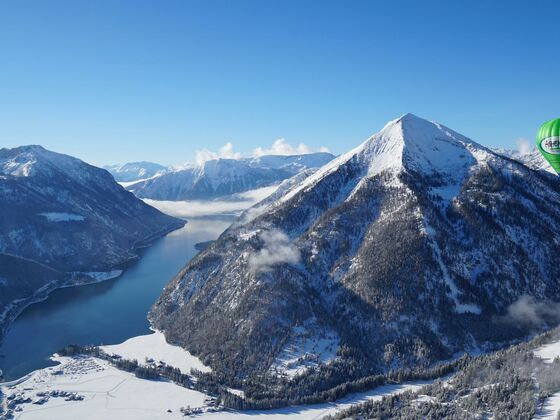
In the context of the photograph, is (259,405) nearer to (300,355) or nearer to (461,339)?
(300,355)

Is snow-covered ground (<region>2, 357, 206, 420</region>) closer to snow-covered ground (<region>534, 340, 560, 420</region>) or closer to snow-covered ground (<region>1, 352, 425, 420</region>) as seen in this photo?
snow-covered ground (<region>1, 352, 425, 420</region>)

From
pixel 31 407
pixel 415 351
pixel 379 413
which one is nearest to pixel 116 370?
pixel 31 407

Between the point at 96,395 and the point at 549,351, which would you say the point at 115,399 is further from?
the point at 549,351

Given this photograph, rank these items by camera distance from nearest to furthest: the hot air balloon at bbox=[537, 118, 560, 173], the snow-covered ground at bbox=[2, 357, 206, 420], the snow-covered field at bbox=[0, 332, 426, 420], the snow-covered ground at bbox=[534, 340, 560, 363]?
1. the hot air balloon at bbox=[537, 118, 560, 173]
2. the snow-covered field at bbox=[0, 332, 426, 420]
3. the snow-covered ground at bbox=[534, 340, 560, 363]
4. the snow-covered ground at bbox=[2, 357, 206, 420]

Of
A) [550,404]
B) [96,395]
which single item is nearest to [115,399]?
[96,395]

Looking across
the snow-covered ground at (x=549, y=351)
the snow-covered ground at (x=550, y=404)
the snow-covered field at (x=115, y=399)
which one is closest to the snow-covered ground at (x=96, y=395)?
the snow-covered field at (x=115, y=399)

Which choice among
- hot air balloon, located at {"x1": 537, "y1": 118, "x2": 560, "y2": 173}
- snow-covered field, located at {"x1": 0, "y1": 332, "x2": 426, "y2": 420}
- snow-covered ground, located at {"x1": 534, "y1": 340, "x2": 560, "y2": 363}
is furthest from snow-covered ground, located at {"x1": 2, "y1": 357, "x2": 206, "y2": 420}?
hot air balloon, located at {"x1": 537, "y1": 118, "x2": 560, "y2": 173}

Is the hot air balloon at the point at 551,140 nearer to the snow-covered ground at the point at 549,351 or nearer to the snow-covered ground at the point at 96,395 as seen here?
the snow-covered ground at the point at 549,351
